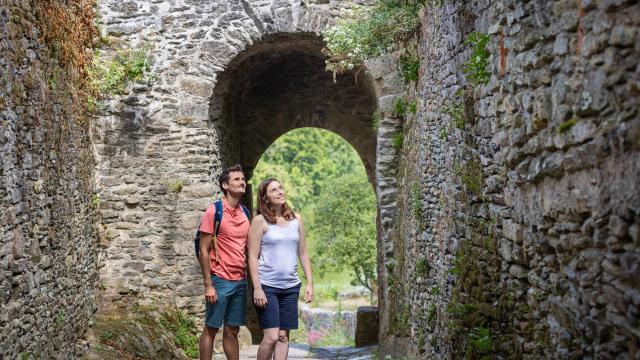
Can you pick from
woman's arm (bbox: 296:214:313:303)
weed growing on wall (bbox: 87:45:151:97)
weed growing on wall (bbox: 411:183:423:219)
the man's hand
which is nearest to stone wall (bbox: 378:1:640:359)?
weed growing on wall (bbox: 411:183:423:219)

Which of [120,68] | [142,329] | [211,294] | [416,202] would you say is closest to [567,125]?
[211,294]

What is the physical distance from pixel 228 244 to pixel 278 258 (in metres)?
0.46

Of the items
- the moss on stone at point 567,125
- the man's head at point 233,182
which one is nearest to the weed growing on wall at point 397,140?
the man's head at point 233,182

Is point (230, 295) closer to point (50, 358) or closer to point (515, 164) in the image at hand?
point (50, 358)

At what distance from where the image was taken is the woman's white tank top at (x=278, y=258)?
15.4ft

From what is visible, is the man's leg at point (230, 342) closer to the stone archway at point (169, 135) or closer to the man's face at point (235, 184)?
the man's face at point (235, 184)

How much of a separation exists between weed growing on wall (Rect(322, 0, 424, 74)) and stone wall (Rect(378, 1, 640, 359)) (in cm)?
105

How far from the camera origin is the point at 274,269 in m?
4.70

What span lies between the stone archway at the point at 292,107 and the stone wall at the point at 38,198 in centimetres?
376

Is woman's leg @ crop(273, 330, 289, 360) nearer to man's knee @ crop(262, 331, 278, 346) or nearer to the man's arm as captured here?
man's knee @ crop(262, 331, 278, 346)

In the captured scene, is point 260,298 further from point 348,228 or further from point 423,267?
point 348,228

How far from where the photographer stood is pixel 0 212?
4043 millimetres

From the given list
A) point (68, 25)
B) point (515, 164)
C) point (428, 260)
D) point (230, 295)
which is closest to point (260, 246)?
point (230, 295)

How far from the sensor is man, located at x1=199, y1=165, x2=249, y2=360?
4.92m
